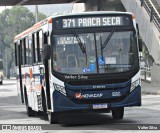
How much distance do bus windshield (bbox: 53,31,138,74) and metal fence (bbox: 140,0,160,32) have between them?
66.0 ft

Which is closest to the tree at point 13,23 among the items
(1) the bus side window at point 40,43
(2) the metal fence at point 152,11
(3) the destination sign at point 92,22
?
(2) the metal fence at point 152,11

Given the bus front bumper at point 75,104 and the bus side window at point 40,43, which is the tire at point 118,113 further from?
the bus side window at point 40,43

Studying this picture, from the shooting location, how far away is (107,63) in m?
14.8

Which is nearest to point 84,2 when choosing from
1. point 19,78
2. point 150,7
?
point 150,7

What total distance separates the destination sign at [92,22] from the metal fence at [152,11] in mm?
19797

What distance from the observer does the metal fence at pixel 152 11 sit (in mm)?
35219

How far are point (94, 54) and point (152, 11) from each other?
21.1m

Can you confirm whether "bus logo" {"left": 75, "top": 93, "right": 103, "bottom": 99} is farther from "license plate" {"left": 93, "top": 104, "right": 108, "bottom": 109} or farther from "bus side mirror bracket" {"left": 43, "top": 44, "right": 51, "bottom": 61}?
"bus side mirror bracket" {"left": 43, "top": 44, "right": 51, "bottom": 61}

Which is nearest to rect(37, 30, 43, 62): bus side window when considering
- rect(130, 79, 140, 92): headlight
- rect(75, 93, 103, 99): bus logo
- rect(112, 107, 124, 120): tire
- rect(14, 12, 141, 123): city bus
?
rect(14, 12, 141, 123): city bus

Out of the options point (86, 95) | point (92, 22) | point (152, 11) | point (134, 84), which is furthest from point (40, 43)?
point (152, 11)

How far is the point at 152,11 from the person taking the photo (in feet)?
116

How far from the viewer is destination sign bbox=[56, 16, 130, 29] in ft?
49.5

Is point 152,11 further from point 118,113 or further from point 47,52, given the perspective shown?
point 47,52

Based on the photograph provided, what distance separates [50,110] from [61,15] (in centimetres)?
248
